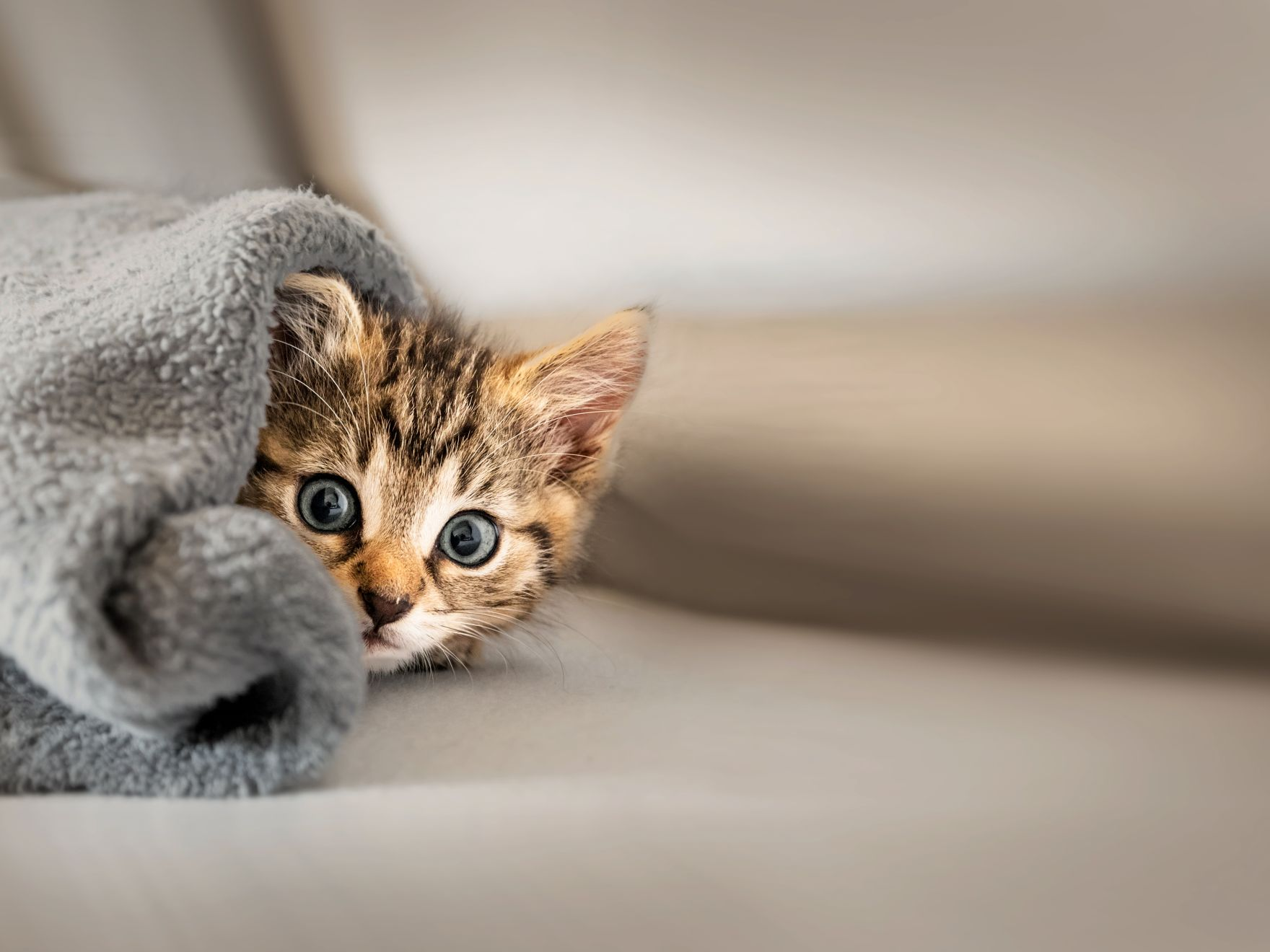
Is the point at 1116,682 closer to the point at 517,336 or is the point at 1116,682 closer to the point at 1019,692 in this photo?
the point at 1019,692

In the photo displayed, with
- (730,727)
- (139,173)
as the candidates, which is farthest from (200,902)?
(139,173)

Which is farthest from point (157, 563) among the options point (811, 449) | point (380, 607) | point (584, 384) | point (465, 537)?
point (811, 449)

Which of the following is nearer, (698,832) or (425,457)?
(698,832)

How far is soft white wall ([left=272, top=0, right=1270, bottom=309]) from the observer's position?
2.74ft

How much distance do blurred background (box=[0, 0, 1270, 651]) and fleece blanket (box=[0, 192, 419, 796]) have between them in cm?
43

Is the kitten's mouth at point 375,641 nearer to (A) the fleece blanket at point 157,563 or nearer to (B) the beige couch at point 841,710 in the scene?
(B) the beige couch at point 841,710

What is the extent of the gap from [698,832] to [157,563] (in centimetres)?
33

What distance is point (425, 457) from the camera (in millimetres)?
796

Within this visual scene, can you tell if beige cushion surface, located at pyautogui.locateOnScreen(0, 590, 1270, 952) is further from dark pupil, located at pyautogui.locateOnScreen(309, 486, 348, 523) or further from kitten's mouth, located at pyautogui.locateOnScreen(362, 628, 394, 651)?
dark pupil, located at pyautogui.locateOnScreen(309, 486, 348, 523)

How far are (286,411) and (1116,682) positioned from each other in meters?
0.79

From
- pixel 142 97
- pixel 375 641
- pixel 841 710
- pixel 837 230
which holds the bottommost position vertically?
pixel 841 710

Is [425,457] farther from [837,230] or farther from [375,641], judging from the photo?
[837,230]

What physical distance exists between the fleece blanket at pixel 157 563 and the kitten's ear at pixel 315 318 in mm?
114

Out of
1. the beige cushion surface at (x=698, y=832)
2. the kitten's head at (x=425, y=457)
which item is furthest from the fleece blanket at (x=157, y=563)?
the kitten's head at (x=425, y=457)
